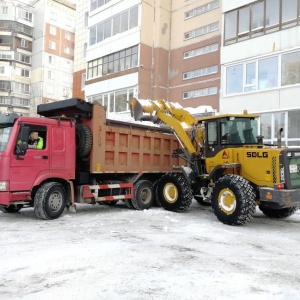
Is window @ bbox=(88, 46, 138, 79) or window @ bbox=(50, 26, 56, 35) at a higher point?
window @ bbox=(50, 26, 56, 35)

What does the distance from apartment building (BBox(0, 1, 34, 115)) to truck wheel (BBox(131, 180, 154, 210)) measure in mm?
45964

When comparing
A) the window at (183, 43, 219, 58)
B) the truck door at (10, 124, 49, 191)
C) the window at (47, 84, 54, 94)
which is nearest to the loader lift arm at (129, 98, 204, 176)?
the truck door at (10, 124, 49, 191)

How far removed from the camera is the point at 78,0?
4366cm

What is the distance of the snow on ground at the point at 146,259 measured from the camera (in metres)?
4.47

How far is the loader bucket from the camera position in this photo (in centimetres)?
1121

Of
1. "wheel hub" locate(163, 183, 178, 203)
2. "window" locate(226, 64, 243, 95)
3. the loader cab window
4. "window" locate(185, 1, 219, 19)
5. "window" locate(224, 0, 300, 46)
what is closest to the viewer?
the loader cab window

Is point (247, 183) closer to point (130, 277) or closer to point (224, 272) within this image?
point (224, 272)

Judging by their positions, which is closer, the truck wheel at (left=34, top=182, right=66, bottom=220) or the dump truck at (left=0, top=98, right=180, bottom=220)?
the dump truck at (left=0, top=98, right=180, bottom=220)

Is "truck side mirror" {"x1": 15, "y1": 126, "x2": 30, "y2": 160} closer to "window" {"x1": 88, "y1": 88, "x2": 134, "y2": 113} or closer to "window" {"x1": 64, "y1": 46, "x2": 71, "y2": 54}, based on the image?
"window" {"x1": 88, "y1": 88, "x2": 134, "y2": 113}

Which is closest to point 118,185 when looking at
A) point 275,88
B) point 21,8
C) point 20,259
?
point 20,259

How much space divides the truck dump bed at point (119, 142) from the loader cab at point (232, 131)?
2.30m

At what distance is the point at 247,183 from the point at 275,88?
→ 10547mm

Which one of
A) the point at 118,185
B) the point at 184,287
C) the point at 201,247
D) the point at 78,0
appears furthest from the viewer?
the point at 78,0

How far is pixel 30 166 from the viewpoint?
895 centimetres
